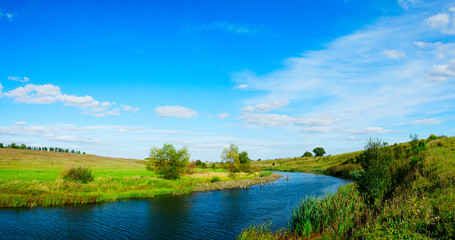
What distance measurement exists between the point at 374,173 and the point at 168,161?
1583 inches

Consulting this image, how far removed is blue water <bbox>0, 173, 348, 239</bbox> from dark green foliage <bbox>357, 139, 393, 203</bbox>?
9.41 meters

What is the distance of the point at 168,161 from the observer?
54656mm

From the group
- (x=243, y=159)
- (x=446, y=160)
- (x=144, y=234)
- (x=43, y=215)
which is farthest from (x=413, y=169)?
(x=243, y=159)

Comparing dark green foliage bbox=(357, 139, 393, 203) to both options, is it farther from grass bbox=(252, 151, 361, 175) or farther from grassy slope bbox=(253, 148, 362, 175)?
→ grassy slope bbox=(253, 148, 362, 175)

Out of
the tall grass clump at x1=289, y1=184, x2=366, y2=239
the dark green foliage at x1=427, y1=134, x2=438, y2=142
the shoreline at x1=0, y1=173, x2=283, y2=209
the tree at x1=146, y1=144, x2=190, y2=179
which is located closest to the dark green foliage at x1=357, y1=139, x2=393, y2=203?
the tall grass clump at x1=289, y1=184, x2=366, y2=239

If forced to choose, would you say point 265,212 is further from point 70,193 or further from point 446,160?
point 70,193

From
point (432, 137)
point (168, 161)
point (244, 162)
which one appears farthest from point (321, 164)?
point (168, 161)

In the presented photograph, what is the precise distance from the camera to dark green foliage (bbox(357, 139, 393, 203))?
88.5 feet

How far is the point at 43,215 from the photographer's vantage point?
89.5ft

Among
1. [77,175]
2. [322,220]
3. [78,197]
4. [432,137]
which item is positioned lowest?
[78,197]

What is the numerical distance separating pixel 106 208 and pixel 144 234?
13.0 metres

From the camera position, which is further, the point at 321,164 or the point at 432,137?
the point at 321,164

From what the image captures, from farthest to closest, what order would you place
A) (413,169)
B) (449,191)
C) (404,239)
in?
(413,169), (449,191), (404,239)

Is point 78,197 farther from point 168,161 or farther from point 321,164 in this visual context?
point 321,164
